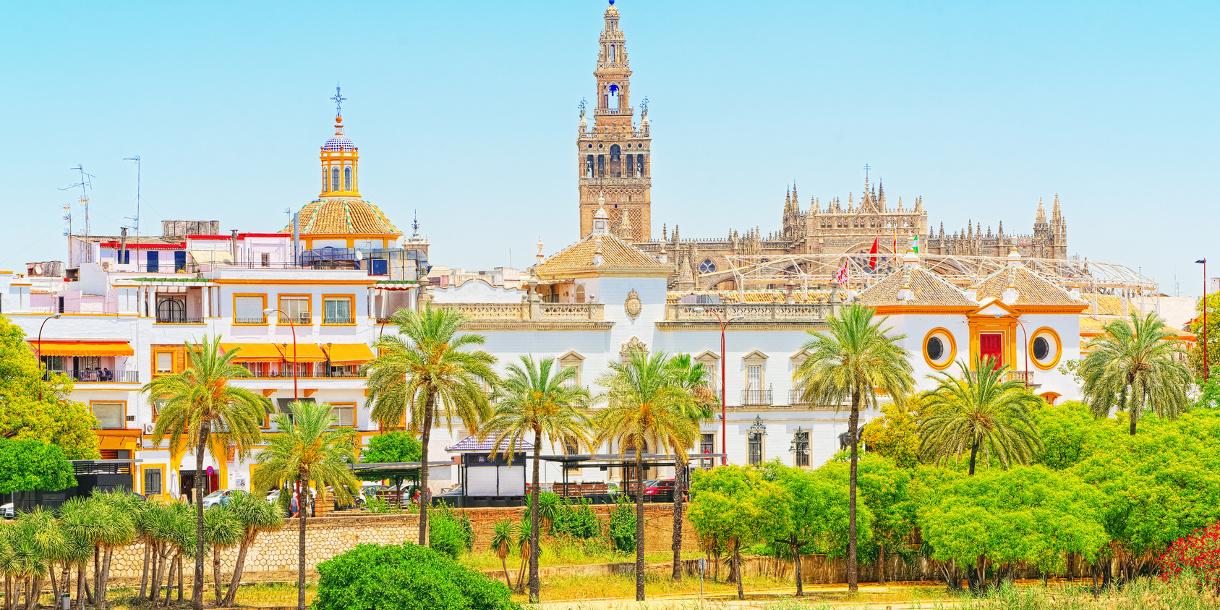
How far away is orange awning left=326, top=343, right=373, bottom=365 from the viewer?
75812 mm

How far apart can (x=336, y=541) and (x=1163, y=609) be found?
24962mm

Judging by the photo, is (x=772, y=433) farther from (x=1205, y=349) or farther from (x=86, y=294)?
(x=86, y=294)

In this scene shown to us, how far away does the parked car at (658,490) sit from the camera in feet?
229

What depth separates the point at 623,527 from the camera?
67.1 metres

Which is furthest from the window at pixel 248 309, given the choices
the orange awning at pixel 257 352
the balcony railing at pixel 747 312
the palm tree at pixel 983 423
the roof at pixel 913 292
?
the palm tree at pixel 983 423

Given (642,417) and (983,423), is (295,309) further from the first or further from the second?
(983,423)

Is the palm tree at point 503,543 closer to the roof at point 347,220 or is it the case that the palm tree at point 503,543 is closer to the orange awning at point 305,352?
the orange awning at point 305,352

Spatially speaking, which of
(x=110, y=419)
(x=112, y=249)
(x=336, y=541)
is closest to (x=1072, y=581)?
(x=336, y=541)

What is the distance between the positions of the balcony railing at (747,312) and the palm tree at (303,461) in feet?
71.8

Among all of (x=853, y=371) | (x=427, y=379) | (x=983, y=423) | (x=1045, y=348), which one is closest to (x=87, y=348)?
(x=427, y=379)

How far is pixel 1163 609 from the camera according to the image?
5453cm

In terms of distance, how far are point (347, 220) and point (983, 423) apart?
135ft

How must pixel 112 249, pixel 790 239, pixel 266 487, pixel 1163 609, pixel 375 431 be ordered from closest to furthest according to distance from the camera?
pixel 1163 609
pixel 266 487
pixel 375 431
pixel 112 249
pixel 790 239

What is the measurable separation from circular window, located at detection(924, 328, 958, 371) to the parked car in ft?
50.4
